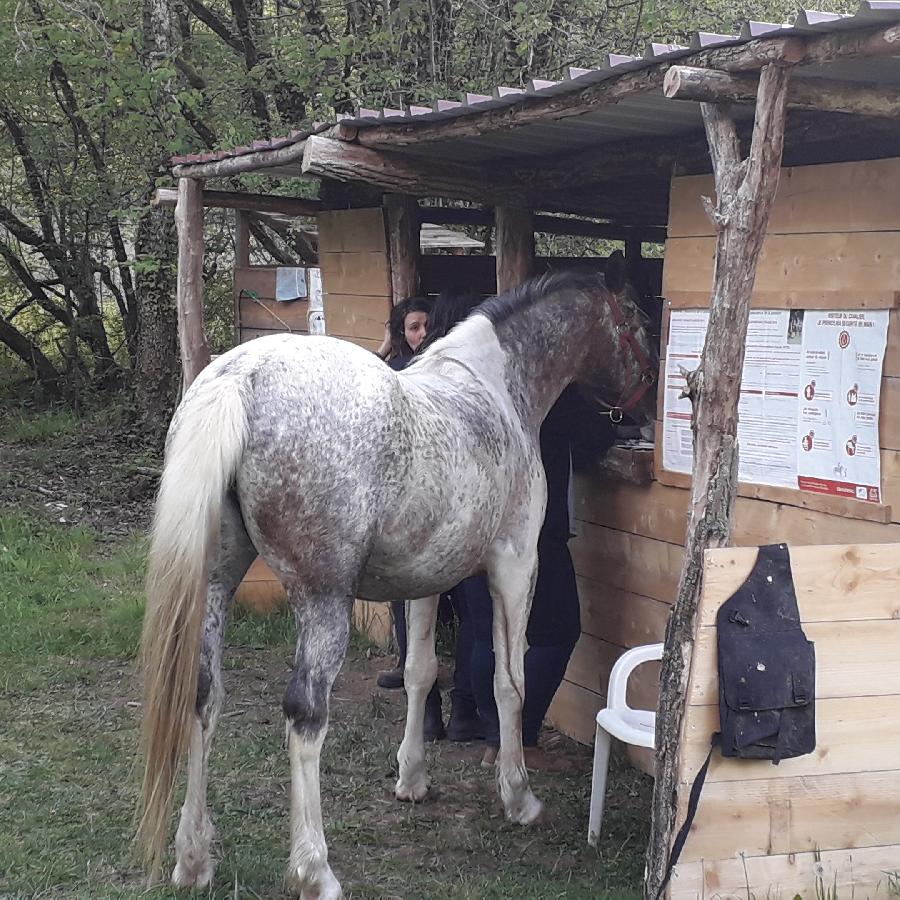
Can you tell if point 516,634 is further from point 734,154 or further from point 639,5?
point 639,5

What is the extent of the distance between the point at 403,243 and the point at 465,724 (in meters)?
2.66

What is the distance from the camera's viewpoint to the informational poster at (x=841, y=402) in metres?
3.84

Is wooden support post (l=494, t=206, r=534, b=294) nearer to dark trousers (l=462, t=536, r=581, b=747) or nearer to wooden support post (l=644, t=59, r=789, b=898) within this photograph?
dark trousers (l=462, t=536, r=581, b=747)

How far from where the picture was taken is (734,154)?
A: 11.1 ft

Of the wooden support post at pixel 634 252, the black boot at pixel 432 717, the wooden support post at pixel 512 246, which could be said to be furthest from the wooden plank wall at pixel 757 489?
the wooden support post at pixel 634 252

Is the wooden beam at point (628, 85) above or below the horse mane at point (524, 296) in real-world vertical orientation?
above

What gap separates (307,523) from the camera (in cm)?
364

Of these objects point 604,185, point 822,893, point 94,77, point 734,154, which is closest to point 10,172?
point 94,77

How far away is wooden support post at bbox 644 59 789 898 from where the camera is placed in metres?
3.27

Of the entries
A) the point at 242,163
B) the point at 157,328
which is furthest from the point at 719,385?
the point at 157,328

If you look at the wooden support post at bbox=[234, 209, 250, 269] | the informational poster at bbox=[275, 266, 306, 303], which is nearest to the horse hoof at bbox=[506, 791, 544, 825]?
the informational poster at bbox=[275, 266, 306, 303]

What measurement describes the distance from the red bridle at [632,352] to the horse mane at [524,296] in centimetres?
22

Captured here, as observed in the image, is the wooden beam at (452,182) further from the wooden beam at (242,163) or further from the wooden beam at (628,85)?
the wooden beam at (242,163)

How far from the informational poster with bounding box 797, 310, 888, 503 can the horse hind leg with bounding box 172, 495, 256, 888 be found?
6.64 ft
